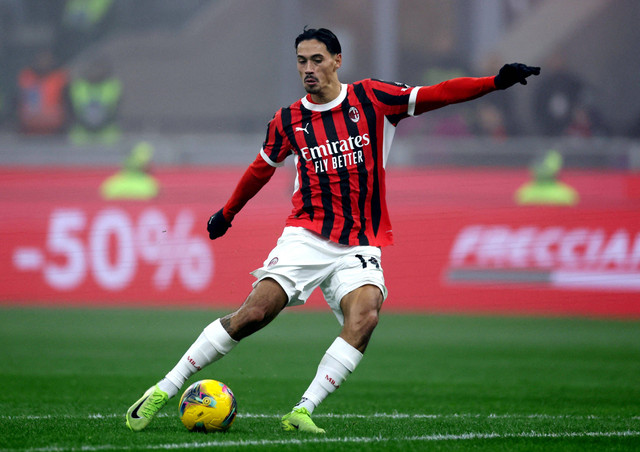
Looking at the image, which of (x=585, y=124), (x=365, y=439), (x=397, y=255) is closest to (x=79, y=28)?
(x=585, y=124)

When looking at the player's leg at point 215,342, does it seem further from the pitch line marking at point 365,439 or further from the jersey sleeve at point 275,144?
the jersey sleeve at point 275,144

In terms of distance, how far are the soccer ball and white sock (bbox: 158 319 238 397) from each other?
0.11 meters

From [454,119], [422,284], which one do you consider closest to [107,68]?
[454,119]

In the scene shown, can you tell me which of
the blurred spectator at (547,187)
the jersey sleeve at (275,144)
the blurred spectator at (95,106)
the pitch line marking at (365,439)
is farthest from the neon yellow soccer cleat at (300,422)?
the blurred spectator at (95,106)

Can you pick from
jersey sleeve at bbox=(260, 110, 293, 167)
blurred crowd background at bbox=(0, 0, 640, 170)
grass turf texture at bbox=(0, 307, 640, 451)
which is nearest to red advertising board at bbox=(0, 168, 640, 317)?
grass turf texture at bbox=(0, 307, 640, 451)

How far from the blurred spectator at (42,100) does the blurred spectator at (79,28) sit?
874mm

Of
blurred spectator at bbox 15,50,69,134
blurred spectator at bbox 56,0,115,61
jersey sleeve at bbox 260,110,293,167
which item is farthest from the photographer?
blurred spectator at bbox 56,0,115,61

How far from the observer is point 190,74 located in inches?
798

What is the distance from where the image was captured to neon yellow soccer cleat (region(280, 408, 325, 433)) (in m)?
5.37

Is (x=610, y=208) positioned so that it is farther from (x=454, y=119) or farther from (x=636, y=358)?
(x=454, y=119)

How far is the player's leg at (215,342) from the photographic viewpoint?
5480 millimetres

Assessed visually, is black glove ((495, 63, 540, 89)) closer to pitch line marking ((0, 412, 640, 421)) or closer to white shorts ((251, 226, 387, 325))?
white shorts ((251, 226, 387, 325))

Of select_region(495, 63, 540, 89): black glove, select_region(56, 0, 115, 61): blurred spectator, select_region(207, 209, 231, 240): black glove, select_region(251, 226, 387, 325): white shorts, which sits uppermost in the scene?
select_region(56, 0, 115, 61): blurred spectator

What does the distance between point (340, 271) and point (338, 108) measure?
2.95ft
